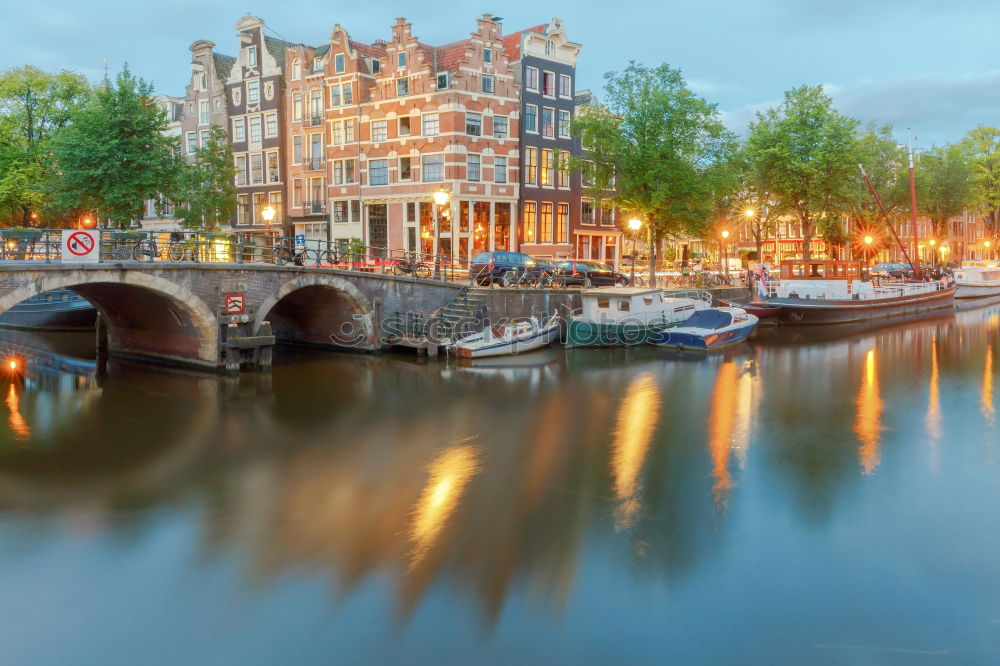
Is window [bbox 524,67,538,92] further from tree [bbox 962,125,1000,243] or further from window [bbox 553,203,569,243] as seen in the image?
tree [bbox 962,125,1000,243]

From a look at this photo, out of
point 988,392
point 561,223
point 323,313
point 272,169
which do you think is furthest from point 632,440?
point 272,169

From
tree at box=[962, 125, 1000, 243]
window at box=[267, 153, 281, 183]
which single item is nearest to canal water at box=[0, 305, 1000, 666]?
window at box=[267, 153, 281, 183]

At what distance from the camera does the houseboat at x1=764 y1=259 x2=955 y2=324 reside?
39.9 m

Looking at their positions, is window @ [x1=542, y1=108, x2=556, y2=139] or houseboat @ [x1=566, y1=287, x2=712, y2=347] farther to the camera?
window @ [x1=542, y1=108, x2=556, y2=139]

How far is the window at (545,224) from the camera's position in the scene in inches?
1860

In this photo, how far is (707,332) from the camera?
104 ft

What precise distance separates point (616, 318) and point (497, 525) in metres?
20.3

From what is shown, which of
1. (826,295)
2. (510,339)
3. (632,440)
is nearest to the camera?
(632,440)

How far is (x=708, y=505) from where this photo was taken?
45.6 ft

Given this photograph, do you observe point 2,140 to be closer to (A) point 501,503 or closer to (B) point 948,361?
(A) point 501,503

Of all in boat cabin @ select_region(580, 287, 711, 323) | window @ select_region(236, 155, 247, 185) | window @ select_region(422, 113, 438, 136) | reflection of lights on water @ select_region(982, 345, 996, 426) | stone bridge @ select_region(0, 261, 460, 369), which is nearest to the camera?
reflection of lights on water @ select_region(982, 345, 996, 426)

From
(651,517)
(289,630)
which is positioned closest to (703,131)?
(651,517)

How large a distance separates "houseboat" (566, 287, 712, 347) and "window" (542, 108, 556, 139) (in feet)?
59.0

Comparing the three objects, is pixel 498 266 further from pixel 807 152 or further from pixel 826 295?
pixel 807 152
